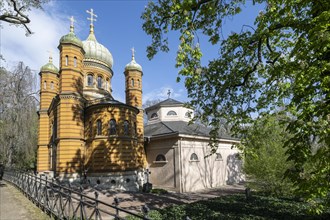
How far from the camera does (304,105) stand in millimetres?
5016

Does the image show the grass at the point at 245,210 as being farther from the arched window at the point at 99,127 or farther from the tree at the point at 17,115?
the tree at the point at 17,115

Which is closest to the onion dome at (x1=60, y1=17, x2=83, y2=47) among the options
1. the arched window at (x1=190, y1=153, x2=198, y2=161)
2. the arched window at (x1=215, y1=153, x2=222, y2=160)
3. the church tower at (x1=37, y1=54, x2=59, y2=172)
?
the church tower at (x1=37, y1=54, x2=59, y2=172)

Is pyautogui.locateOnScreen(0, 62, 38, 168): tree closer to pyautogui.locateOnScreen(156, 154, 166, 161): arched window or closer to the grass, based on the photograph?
pyautogui.locateOnScreen(156, 154, 166, 161): arched window

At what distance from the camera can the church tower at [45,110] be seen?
26.5 metres

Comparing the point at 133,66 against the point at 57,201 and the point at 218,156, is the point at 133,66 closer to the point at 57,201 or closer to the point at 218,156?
the point at 218,156

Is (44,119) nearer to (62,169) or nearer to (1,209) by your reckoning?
(62,169)

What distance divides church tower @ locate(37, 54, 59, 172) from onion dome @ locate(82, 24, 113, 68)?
16.2 ft

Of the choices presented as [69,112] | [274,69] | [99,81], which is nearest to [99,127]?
[69,112]

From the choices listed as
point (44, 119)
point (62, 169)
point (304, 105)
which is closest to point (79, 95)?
point (62, 169)

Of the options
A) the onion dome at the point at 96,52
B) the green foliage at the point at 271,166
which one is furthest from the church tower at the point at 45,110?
the green foliage at the point at 271,166

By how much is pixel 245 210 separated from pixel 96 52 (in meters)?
23.2

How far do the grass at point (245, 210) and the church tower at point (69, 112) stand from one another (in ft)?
39.2

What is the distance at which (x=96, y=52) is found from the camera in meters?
28.2

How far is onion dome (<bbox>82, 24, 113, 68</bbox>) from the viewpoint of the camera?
91.2 ft
